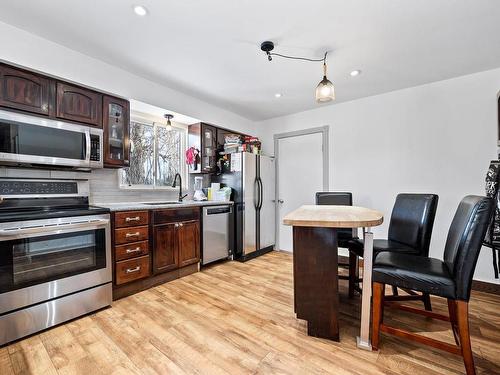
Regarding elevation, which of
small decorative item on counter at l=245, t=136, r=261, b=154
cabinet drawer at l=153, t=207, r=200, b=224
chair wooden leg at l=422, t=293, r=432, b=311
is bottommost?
chair wooden leg at l=422, t=293, r=432, b=311

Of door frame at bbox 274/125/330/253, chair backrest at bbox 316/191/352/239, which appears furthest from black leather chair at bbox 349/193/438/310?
door frame at bbox 274/125/330/253

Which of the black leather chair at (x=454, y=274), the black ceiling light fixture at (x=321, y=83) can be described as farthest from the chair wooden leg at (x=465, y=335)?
the black ceiling light fixture at (x=321, y=83)

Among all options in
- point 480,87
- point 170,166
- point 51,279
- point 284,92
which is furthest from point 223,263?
point 480,87

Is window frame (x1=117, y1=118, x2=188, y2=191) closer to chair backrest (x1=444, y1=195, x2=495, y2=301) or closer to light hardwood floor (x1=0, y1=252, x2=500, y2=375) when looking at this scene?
light hardwood floor (x1=0, y1=252, x2=500, y2=375)

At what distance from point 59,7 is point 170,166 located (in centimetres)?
205

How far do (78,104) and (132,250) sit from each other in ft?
5.07

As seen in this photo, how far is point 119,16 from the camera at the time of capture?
1835 mm

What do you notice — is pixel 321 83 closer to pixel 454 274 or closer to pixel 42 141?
pixel 454 274

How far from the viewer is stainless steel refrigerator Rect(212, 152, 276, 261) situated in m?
3.60

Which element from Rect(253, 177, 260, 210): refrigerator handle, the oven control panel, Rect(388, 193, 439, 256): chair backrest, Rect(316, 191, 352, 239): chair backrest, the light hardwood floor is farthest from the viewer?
Rect(253, 177, 260, 210): refrigerator handle

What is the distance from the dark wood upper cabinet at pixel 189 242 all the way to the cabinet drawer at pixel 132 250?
44cm

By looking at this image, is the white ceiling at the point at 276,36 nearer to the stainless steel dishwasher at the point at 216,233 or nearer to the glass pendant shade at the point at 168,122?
the glass pendant shade at the point at 168,122

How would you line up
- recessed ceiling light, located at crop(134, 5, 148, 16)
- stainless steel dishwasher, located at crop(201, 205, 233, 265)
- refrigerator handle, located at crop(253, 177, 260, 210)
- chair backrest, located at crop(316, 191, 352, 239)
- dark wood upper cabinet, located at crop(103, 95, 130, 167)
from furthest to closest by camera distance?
refrigerator handle, located at crop(253, 177, 260, 210)
stainless steel dishwasher, located at crop(201, 205, 233, 265)
chair backrest, located at crop(316, 191, 352, 239)
dark wood upper cabinet, located at crop(103, 95, 130, 167)
recessed ceiling light, located at crop(134, 5, 148, 16)

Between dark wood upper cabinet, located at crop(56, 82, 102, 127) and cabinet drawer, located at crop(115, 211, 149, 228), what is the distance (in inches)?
38.1
